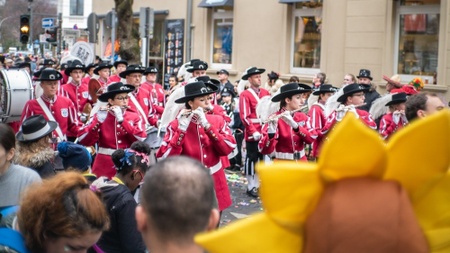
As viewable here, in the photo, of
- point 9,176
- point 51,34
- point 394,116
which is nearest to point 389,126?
point 394,116

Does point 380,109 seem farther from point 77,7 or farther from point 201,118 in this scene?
point 77,7

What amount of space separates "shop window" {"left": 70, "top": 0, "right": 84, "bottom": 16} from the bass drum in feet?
183

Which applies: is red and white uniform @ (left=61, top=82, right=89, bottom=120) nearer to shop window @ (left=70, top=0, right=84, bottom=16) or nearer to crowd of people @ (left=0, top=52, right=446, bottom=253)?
crowd of people @ (left=0, top=52, right=446, bottom=253)

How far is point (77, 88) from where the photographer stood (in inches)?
597

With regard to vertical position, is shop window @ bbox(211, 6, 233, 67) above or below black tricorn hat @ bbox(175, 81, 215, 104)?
above

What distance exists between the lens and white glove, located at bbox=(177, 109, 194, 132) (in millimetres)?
8438

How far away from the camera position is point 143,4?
29.9 m

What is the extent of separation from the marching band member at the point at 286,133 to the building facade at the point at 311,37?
8811 millimetres

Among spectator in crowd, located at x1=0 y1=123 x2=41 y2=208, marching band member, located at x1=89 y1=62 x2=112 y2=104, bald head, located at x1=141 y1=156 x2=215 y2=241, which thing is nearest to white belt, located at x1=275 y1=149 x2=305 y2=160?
marching band member, located at x1=89 y1=62 x2=112 y2=104

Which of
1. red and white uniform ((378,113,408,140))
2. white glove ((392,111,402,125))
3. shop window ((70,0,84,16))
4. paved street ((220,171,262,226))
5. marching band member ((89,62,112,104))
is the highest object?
shop window ((70,0,84,16))

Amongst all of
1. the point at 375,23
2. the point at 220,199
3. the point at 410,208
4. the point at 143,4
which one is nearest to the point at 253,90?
the point at 220,199

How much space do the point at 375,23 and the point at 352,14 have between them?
2.86 ft

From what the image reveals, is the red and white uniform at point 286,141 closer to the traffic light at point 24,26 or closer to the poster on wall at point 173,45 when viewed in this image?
the traffic light at point 24,26

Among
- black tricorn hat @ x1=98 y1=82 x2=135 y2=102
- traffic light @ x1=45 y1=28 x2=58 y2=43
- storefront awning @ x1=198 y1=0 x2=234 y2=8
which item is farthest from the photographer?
traffic light @ x1=45 y1=28 x2=58 y2=43
